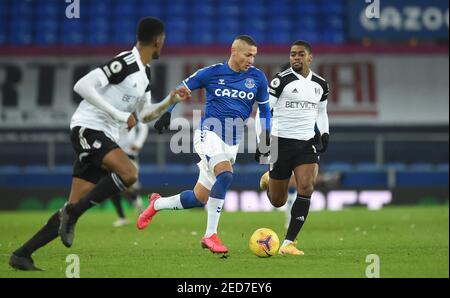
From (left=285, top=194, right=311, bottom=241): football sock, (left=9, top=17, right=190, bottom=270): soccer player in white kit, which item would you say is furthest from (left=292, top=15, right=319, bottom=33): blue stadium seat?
(left=9, top=17, right=190, bottom=270): soccer player in white kit

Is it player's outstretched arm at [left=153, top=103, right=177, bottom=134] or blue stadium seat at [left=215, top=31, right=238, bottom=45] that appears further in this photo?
blue stadium seat at [left=215, top=31, right=238, bottom=45]

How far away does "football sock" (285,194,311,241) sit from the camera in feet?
34.1

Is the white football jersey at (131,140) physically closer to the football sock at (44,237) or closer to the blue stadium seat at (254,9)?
the football sock at (44,237)

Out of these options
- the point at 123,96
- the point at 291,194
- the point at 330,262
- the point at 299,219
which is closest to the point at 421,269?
the point at 330,262

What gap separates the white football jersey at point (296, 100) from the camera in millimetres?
10906

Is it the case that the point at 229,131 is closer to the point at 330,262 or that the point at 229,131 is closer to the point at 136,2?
the point at 330,262

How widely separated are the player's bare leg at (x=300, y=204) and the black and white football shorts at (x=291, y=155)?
0.31 feet

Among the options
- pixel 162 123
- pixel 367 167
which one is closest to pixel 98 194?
pixel 162 123

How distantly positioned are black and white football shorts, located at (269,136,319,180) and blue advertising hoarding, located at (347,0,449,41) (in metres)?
12.9

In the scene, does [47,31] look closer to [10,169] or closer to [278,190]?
[10,169]

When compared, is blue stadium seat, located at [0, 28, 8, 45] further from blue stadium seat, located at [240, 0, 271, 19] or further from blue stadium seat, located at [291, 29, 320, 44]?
blue stadium seat, located at [291, 29, 320, 44]

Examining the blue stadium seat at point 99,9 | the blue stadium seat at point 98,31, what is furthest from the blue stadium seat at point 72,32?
the blue stadium seat at point 99,9

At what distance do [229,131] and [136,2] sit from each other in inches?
620

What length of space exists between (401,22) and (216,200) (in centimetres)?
1472
